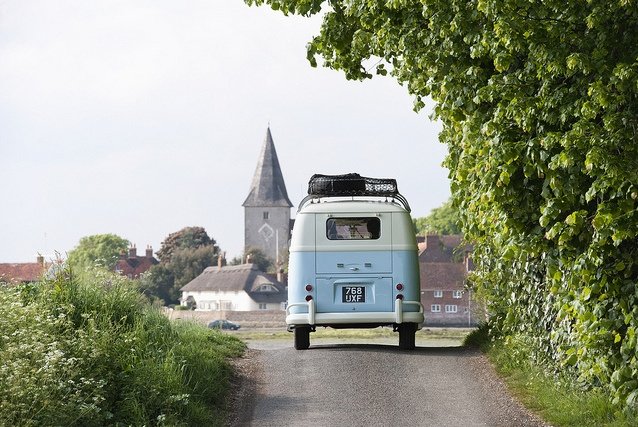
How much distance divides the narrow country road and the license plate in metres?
0.85

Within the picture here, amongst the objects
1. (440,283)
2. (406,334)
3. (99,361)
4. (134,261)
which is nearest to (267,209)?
(134,261)

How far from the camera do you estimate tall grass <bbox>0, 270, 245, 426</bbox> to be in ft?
36.7

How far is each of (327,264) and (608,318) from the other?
6.94 meters

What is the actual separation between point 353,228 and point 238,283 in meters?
123

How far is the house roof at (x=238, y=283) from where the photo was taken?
137 m

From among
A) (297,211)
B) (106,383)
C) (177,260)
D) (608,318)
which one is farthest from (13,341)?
(177,260)

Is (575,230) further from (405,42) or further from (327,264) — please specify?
(327,264)

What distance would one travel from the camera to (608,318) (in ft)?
40.1

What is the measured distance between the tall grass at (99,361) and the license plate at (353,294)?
238 cm

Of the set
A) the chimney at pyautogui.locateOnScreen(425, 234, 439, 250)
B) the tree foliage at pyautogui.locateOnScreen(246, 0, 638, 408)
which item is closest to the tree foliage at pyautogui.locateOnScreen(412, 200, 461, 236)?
the chimney at pyautogui.locateOnScreen(425, 234, 439, 250)

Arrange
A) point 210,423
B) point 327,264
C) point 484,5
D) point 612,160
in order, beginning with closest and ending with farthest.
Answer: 1. point 612,160
2. point 484,5
3. point 210,423
4. point 327,264

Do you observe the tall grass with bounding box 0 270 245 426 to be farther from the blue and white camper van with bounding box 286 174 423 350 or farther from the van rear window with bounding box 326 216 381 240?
the van rear window with bounding box 326 216 381 240

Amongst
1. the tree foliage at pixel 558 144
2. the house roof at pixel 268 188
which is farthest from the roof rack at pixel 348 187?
the house roof at pixel 268 188

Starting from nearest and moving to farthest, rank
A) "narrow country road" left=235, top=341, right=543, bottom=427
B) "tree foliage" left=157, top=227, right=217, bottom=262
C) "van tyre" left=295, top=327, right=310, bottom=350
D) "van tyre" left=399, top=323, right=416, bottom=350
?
"narrow country road" left=235, top=341, right=543, bottom=427
"van tyre" left=399, top=323, right=416, bottom=350
"van tyre" left=295, top=327, right=310, bottom=350
"tree foliage" left=157, top=227, right=217, bottom=262
